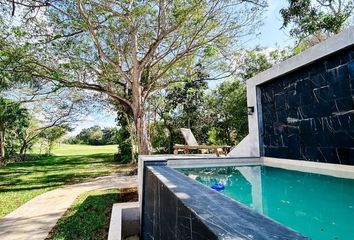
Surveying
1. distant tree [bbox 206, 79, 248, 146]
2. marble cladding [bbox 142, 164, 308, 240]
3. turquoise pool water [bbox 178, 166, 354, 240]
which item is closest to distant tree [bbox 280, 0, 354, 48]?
distant tree [bbox 206, 79, 248, 146]

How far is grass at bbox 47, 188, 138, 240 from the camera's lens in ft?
16.1

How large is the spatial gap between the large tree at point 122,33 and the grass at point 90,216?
378 centimetres

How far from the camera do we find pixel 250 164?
7.71 metres

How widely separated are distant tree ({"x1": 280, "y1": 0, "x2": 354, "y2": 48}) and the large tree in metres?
5.94

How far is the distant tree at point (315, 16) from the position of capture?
15195 mm

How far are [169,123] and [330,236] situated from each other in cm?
1656

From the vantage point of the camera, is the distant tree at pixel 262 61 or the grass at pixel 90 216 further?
the distant tree at pixel 262 61

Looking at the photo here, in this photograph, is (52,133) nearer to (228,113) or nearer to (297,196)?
(228,113)

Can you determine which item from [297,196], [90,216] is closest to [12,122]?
[90,216]

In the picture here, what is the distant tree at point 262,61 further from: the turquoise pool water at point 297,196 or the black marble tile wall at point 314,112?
the turquoise pool water at point 297,196

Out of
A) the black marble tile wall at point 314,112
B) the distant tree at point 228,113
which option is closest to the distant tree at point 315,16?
the distant tree at point 228,113

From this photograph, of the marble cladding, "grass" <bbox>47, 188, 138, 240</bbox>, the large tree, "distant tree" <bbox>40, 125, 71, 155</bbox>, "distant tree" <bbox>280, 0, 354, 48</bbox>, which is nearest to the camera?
the marble cladding

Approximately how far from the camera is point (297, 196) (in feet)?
14.0

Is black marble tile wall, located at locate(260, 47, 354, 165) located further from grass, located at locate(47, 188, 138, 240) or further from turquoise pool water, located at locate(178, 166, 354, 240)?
grass, located at locate(47, 188, 138, 240)
